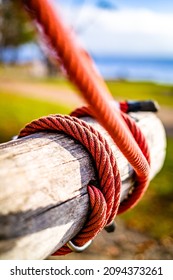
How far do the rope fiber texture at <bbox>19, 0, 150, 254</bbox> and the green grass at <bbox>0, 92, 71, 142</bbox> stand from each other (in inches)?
165

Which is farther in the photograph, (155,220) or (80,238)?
(155,220)

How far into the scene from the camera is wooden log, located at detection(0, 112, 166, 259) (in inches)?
30.5

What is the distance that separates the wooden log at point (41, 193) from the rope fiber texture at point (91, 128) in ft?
0.09

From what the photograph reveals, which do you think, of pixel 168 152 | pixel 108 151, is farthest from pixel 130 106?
pixel 168 152

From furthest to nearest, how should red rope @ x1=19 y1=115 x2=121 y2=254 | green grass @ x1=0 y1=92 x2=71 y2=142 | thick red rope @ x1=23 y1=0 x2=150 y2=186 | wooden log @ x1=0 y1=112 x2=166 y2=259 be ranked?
1. green grass @ x1=0 y1=92 x2=71 y2=142
2. red rope @ x1=19 y1=115 x2=121 y2=254
3. wooden log @ x1=0 y1=112 x2=166 y2=259
4. thick red rope @ x1=23 y1=0 x2=150 y2=186

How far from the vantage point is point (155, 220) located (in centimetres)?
332

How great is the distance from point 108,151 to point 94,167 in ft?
0.18

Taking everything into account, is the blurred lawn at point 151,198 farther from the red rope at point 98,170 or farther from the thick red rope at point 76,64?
the thick red rope at point 76,64

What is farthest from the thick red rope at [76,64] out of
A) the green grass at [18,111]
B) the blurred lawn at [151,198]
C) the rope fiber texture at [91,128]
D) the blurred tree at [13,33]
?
the blurred tree at [13,33]

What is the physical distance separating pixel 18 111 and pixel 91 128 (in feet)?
19.9

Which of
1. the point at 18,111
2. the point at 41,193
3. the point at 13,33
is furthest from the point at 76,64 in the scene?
the point at 13,33

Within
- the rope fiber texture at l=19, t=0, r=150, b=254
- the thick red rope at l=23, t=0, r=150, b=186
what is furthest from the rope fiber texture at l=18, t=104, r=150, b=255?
the thick red rope at l=23, t=0, r=150, b=186

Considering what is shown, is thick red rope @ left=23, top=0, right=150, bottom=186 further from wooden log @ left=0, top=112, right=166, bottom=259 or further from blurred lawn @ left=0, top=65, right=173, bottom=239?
blurred lawn @ left=0, top=65, right=173, bottom=239
